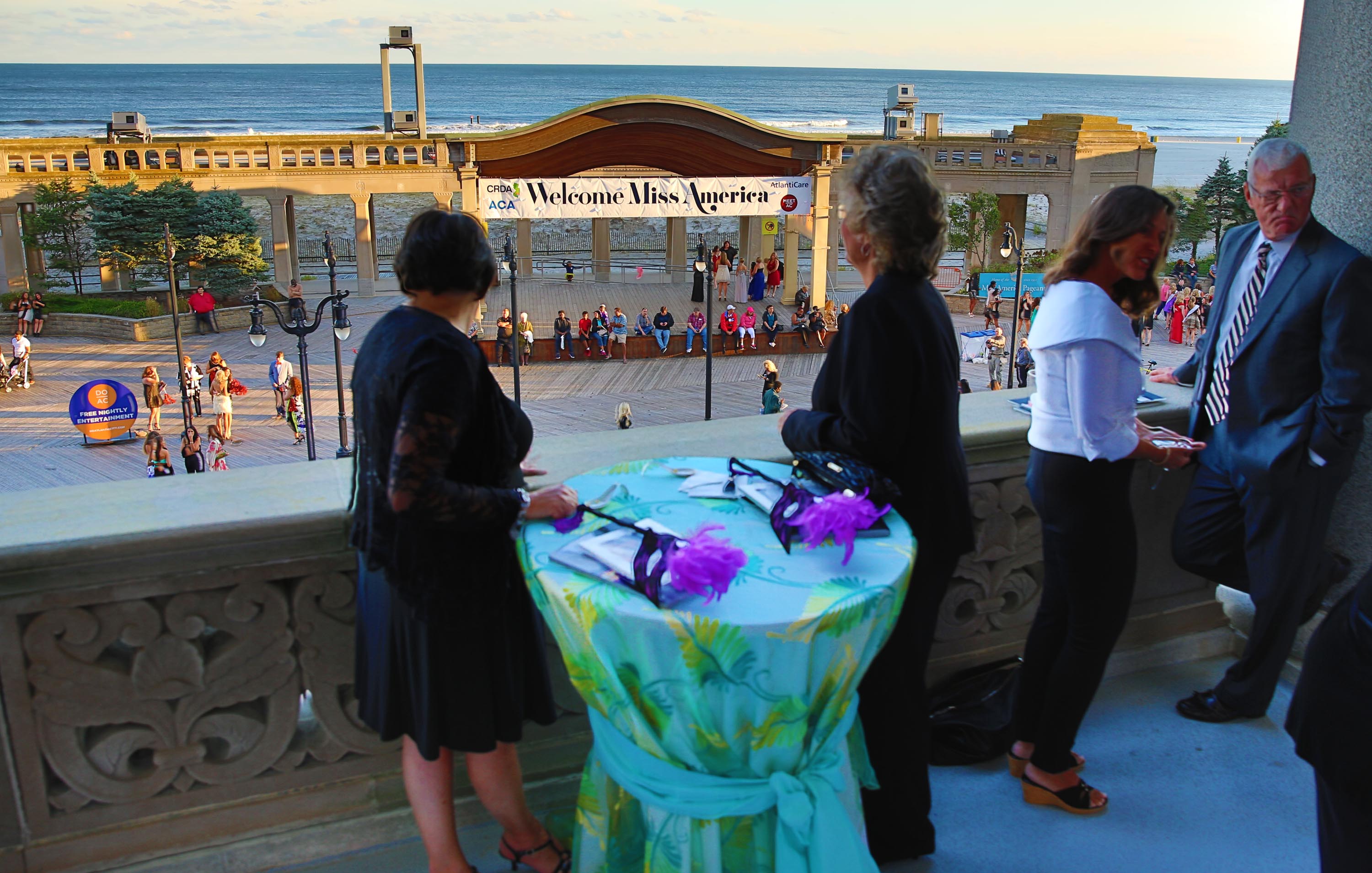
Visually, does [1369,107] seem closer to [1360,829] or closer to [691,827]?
[1360,829]

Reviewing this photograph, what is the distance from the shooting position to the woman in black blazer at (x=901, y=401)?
6.53ft

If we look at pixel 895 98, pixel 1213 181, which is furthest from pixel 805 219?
pixel 1213 181

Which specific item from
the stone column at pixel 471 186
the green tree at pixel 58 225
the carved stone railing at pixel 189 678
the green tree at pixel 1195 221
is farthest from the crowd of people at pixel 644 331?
the carved stone railing at pixel 189 678

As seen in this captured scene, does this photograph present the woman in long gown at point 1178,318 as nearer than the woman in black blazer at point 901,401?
No

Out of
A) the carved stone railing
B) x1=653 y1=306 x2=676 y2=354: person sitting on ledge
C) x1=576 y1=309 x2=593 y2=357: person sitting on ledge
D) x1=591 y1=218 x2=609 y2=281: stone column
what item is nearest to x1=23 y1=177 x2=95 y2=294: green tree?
x1=591 y1=218 x2=609 y2=281: stone column

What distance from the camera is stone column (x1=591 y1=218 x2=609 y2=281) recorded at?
36.2m

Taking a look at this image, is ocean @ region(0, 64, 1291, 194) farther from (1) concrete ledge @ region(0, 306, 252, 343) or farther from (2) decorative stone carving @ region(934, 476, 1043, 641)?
(2) decorative stone carving @ region(934, 476, 1043, 641)

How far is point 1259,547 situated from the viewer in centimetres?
287

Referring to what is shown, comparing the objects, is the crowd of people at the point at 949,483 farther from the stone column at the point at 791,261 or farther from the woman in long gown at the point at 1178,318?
the stone column at the point at 791,261

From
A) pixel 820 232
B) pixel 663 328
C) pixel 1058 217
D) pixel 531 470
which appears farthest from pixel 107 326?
pixel 1058 217

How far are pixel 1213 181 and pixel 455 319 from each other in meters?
44.8

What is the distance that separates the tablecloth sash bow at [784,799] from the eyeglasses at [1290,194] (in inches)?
75.3

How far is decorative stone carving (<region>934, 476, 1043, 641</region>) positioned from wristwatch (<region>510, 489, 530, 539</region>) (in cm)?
149

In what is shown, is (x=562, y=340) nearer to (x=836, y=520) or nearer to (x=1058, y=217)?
(x=1058, y=217)
